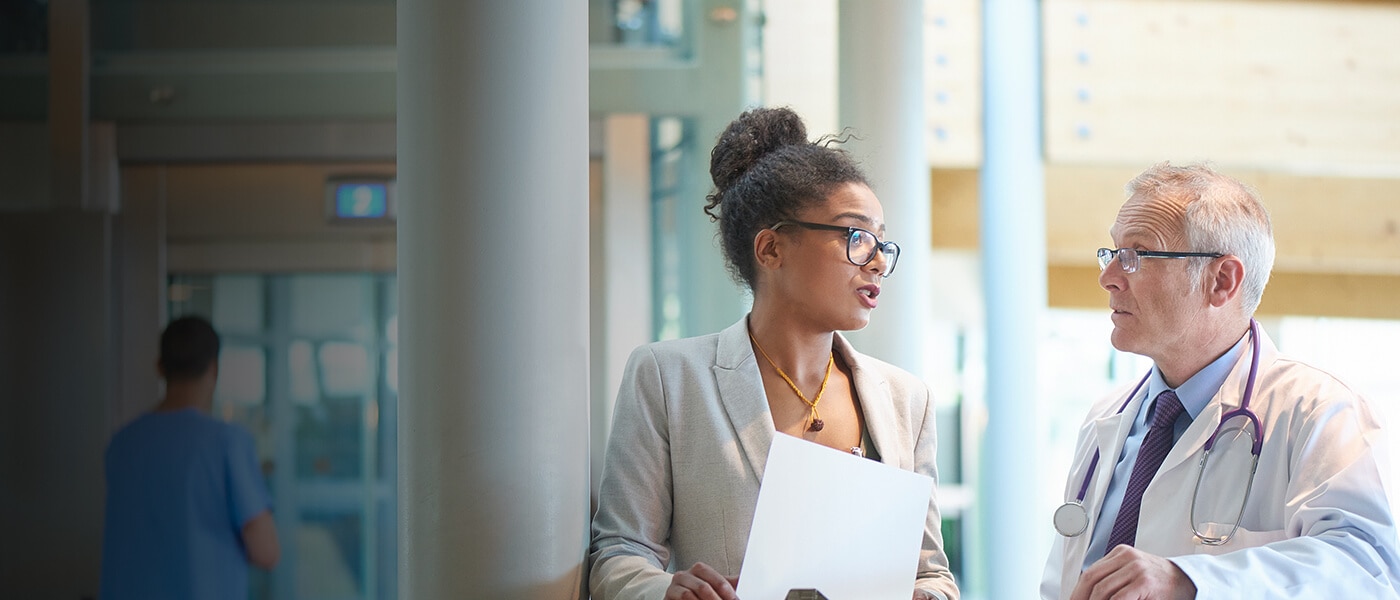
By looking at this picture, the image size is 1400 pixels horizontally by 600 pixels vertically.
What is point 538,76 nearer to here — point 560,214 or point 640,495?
point 560,214

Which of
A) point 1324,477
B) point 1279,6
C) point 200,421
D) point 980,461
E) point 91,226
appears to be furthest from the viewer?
point 1279,6

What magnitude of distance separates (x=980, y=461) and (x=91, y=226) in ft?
11.7

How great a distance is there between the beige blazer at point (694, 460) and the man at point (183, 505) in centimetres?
204

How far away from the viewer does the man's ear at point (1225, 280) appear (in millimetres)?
2162

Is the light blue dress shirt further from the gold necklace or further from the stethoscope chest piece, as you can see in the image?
the gold necklace

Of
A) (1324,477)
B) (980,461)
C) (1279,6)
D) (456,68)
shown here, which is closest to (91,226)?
(456,68)

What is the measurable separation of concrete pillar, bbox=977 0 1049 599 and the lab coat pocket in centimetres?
294

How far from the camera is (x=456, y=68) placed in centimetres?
206

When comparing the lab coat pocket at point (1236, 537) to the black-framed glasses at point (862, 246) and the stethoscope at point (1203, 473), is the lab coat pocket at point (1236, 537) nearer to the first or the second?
the stethoscope at point (1203, 473)

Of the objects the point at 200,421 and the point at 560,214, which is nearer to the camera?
the point at 560,214

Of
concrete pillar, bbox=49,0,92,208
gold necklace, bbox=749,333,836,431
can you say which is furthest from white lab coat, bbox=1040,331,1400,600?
concrete pillar, bbox=49,0,92,208

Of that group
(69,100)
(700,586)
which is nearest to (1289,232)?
(700,586)

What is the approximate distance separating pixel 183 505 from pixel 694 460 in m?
2.23

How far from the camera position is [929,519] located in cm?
215
